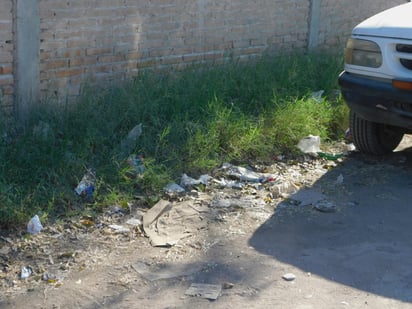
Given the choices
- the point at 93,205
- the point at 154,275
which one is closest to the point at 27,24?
the point at 93,205

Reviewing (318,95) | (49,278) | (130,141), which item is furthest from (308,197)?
(318,95)

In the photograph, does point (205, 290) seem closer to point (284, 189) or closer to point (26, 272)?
point (26, 272)

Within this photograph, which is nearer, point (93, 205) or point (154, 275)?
point (154, 275)

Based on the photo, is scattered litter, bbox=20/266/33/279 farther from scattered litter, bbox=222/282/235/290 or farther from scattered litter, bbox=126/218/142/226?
scattered litter, bbox=222/282/235/290

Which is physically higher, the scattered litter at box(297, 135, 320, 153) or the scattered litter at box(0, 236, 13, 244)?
the scattered litter at box(297, 135, 320, 153)

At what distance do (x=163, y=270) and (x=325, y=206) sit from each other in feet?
5.59

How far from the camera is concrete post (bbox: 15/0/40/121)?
7129mm

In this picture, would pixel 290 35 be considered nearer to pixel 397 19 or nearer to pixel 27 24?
pixel 397 19

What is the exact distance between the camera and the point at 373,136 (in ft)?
24.8

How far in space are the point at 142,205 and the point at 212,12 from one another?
3.50 meters

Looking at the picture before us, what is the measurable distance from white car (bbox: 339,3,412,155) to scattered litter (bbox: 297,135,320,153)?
1.80ft

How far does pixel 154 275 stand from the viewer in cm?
514

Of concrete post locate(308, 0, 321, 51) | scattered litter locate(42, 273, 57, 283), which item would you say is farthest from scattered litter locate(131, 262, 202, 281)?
concrete post locate(308, 0, 321, 51)

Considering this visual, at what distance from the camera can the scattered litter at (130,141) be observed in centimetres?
687
